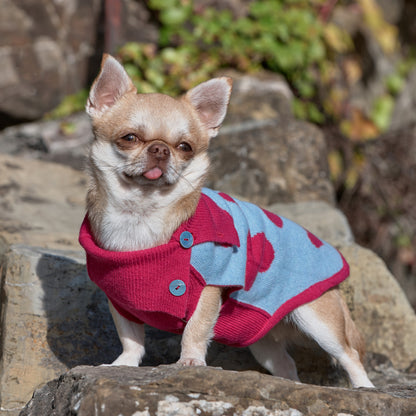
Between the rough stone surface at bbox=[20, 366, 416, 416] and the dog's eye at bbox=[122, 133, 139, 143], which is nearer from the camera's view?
the rough stone surface at bbox=[20, 366, 416, 416]

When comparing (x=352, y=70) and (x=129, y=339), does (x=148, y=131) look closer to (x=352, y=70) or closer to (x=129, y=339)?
(x=129, y=339)

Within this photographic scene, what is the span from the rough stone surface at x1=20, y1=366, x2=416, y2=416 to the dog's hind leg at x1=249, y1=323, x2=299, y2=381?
1.20 metres

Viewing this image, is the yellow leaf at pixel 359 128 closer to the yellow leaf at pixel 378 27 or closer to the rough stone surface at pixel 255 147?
the yellow leaf at pixel 378 27

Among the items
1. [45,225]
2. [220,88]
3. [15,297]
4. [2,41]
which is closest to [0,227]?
[45,225]

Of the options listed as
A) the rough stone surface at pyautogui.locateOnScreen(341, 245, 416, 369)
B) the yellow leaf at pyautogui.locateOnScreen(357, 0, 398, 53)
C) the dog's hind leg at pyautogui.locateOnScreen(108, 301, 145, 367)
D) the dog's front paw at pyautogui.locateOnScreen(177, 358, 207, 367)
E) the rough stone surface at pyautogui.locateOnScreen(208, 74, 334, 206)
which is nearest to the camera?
the dog's front paw at pyautogui.locateOnScreen(177, 358, 207, 367)

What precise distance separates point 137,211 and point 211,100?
2.65ft

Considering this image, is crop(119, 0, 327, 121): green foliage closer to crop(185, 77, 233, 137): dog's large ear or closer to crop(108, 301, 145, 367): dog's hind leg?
crop(185, 77, 233, 137): dog's large ear

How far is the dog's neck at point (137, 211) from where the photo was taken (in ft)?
10.2

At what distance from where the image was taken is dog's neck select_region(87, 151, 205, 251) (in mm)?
3121

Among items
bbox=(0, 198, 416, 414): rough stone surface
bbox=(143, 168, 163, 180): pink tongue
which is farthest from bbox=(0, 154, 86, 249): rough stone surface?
bbox=(143, 168, 163, 180): pink tongue

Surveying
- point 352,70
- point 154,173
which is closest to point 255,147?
point 154,173

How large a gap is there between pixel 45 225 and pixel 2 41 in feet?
12.2

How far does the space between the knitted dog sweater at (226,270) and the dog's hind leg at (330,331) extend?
0.09 meters

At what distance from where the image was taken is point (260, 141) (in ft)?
20.6
